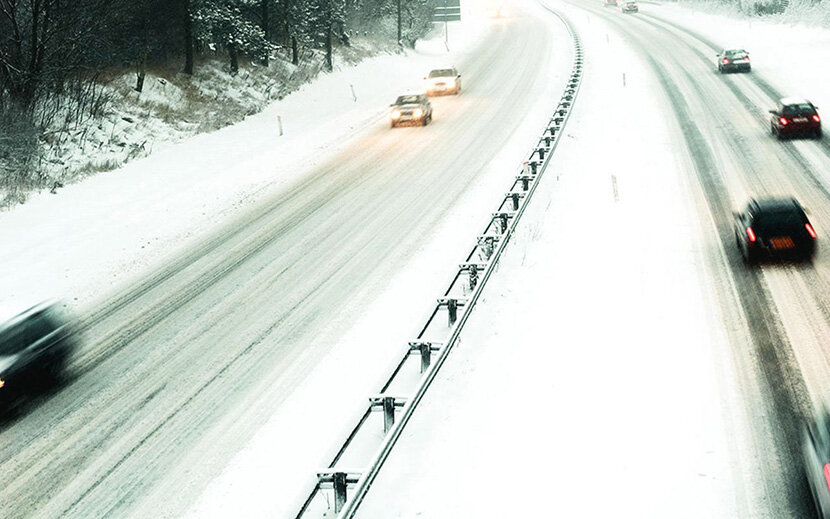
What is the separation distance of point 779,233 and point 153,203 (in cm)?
1711

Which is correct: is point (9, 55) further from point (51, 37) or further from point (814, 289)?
point (814, 289)

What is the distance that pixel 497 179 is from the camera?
24.2 metres

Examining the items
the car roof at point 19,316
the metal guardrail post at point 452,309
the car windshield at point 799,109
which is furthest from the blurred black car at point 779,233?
the car roof at point 19,316

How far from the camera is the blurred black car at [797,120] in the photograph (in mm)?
26984

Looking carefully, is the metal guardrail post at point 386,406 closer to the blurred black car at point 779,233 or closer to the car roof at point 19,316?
the car roof at point 19,316

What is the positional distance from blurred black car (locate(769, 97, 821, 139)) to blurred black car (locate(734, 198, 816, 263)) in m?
13.1

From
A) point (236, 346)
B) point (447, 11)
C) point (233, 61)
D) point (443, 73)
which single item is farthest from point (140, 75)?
point (447, 11)

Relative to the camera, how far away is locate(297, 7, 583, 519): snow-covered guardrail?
8.15m

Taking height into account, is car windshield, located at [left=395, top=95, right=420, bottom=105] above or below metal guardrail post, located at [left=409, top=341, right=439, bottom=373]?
above

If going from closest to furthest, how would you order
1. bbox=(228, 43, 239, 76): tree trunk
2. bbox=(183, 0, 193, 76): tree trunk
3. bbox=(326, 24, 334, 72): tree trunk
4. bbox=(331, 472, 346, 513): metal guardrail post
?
bbox=(331, 472, 346, 513): metal guardrail post < bbox=(183, 0, 193, 76): tree trunk < bbox=(228, 43, 239, 76): tree trunk < bbox=(326, 24, 334, 72): tree trunk

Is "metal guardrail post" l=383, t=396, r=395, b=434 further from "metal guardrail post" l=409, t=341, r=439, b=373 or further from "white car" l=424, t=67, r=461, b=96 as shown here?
"white car" l=424, t=67, r=461, b=96

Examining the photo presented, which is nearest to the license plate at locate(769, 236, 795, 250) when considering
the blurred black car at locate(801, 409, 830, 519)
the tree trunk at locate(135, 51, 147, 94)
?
the blurred black car at locate(801, 409, 830, 519)

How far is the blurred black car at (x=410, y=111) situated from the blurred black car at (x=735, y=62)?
67.6ft

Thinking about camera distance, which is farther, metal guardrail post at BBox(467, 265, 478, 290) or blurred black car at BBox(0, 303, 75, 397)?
metal guardrail post at BBox(467, 265, 478, 290)
